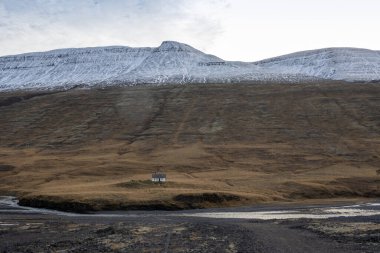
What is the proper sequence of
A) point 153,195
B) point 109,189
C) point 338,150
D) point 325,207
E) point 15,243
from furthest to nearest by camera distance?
point 338,150 → point 109,189 → point 153,195 → point 325,207 → point 15,243

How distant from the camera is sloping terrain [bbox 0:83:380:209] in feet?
213

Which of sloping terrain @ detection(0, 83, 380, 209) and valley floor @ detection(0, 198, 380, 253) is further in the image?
sloping terrain @ detection(0, 83, 380, 209)

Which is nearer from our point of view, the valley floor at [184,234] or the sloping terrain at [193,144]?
the valley floor at [184,234]

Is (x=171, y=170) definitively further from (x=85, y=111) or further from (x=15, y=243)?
(x=85, y=111)

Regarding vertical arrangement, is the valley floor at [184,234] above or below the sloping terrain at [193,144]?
below

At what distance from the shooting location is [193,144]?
11219cm

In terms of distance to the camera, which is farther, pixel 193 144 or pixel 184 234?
pixel 193 144

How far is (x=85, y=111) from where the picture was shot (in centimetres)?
14962

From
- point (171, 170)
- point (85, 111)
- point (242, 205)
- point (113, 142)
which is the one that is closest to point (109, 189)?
point (242, 205)

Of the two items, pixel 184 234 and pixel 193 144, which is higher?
pixel 193 144

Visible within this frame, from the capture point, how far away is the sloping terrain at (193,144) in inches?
2552

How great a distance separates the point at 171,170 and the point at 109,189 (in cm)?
2280

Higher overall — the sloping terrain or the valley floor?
the sloping terrain

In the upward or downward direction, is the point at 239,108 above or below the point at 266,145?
above
